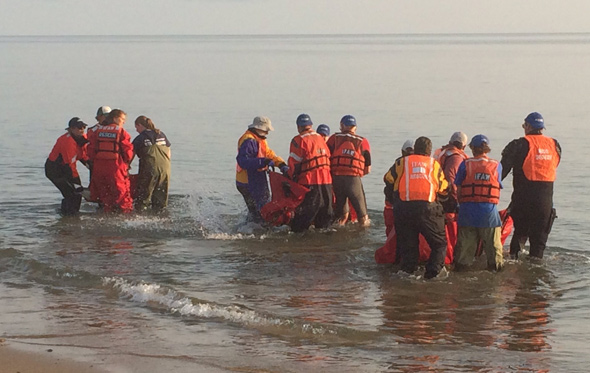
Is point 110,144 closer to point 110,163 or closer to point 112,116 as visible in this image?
point 110,163

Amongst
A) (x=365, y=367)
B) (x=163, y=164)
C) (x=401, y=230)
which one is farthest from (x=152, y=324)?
(x=163, y=164)

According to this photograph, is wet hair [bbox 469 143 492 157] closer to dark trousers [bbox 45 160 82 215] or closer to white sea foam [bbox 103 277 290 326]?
white sea foam [bbox 103 277 290 326]

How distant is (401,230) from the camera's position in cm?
1038

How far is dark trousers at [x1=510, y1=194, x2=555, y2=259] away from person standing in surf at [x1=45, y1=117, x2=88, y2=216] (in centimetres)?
627

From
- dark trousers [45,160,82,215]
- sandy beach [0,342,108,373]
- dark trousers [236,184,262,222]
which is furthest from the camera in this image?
dark trousers [45,160,82,215]

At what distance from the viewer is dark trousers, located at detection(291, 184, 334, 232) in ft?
41.1

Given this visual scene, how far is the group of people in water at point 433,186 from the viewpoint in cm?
1016

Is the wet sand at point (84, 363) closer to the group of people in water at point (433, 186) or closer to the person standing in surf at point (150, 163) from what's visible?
the group of people in water at point (433, 186)

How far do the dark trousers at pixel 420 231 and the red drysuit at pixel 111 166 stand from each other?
493 cm

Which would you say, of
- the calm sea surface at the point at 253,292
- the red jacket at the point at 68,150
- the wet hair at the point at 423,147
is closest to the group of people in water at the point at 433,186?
the wet hair at the point at 423,147

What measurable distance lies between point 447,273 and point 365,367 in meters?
3.30

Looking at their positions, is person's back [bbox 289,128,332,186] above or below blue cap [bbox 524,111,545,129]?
below

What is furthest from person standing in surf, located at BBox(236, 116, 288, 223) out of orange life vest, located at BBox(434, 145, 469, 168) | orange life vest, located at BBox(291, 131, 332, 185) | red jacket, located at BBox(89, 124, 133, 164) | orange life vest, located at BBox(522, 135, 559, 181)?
orange life vest, located at BBox(522, 135, 559, 181)

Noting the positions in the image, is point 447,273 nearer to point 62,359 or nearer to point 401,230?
point 401,230
